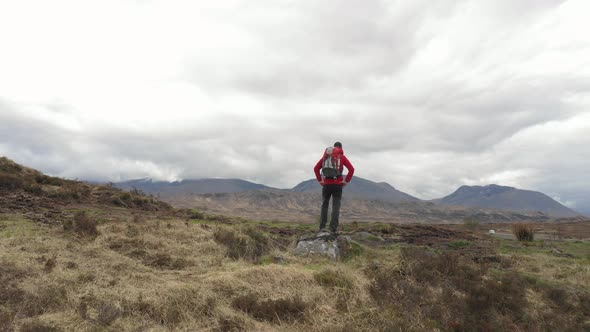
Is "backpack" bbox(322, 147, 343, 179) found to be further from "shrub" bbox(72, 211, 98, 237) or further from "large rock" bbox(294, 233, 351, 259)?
"shrub" bbox(72, 211, 98, 237)

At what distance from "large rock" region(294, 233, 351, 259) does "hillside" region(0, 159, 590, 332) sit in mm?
286

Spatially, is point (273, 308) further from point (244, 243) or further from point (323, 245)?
point (244, 243)

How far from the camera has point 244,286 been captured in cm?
752

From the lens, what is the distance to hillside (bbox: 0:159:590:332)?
20.3 feet

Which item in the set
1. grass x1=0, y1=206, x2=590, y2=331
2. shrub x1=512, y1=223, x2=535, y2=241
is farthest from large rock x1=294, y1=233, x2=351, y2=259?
shrub x1=512, y1=223, x2=535, y2=241

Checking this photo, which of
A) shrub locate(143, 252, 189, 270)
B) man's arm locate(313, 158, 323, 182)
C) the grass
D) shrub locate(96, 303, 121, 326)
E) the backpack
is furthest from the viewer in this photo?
man's arm locate(313, 158, 323, 182)

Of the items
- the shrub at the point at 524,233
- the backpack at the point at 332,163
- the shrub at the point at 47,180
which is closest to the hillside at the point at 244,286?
the backpack at the point at 332,163

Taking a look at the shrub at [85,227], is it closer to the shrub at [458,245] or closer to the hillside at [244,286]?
the hillside at [244,286]

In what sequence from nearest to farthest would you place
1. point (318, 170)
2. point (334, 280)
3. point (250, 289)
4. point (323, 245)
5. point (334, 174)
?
point (250, 289) < point (334, 280) < point (323, 245) < point (334, 174) < point (318, 170)

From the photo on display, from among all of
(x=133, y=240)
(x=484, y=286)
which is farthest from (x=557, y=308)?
(x=133, y=240)

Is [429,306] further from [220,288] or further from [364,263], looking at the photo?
[220,288]

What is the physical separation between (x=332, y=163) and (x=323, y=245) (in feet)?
8.64

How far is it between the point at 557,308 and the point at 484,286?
1443 mm

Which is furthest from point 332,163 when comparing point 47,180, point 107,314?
point 47,180
